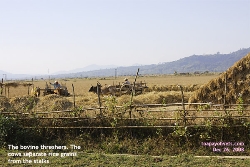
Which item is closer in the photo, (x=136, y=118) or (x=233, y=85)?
(x=136, y=118)

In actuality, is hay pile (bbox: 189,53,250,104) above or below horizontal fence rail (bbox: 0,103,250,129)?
above

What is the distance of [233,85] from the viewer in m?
10.1

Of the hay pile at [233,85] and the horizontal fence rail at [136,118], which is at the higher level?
the hay pile at [233,85]

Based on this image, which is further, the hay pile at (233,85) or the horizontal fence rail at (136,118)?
the hay pile at (233,85)

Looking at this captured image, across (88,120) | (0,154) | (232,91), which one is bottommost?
(0,154)

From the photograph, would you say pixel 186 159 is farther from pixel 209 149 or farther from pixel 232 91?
pixel 232 91

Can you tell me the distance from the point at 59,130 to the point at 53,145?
0.66 metres

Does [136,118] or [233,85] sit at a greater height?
[233,85]

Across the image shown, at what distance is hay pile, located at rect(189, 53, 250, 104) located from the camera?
991cm

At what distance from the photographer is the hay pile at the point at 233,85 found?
390 inches

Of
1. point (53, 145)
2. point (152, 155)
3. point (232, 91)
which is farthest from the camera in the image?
point (232, 91)

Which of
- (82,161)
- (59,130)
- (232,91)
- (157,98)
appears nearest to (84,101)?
(157,98)

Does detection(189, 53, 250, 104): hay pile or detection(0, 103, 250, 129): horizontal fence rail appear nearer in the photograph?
detection(0, 103, 250, 129): horizontal fence rail

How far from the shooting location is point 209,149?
7.73m
